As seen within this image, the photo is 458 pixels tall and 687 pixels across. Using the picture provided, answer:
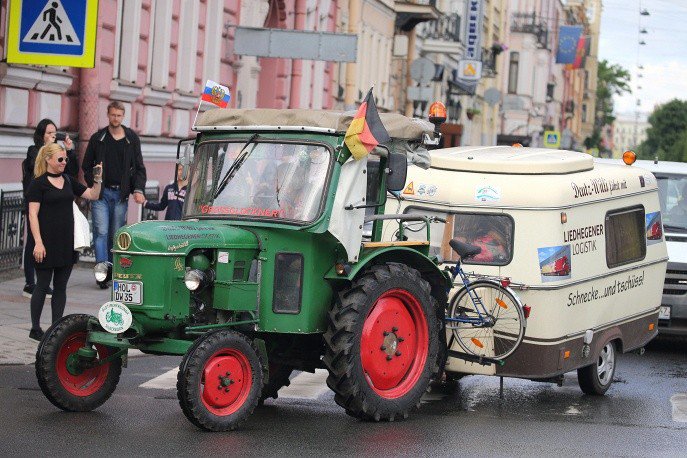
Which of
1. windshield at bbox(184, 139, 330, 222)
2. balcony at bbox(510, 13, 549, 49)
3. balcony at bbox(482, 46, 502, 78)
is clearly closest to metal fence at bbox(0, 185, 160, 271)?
windshield at bbox(184, 139, 330, 222)

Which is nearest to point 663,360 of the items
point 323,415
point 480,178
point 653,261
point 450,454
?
point 653,261

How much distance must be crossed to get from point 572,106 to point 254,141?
351ft

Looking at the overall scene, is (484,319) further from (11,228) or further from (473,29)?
(473,29)

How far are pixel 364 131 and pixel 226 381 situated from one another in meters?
1.92

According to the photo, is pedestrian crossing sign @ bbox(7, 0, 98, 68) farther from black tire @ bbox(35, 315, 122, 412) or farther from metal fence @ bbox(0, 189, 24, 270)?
black tire @ bbox(35, 315, 122, 412)

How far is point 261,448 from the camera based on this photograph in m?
9.21

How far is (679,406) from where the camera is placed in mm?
12531

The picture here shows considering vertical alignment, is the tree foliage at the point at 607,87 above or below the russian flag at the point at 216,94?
above

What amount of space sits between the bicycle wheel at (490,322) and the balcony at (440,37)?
42.7 meters

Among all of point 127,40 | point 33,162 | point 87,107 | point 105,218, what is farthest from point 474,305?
point 127,40

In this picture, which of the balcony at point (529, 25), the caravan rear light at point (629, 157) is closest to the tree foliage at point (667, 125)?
the balcony at point (529, 25)

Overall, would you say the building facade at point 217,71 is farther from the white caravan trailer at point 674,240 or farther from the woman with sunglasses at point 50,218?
the white caravan trailer at point 674,240

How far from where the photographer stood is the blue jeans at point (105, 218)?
706 inches

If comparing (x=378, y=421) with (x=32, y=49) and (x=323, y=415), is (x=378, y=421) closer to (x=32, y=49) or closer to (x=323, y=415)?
(x=323, y=415)
